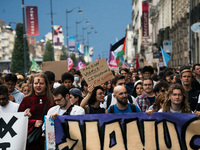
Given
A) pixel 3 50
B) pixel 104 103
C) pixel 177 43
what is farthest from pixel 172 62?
pixel 3 50

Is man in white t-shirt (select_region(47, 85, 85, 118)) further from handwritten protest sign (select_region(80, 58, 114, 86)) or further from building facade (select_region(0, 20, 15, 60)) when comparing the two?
building facade (select_region(0, 20, 15, 60))

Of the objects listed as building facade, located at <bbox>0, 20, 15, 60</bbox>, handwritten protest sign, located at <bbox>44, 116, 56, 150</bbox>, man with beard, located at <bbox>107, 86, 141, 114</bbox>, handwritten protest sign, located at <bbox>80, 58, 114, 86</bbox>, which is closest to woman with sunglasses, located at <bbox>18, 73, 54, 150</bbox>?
handwritten protest sign, located at <bbox>44, 116, 56, 150</bbox>

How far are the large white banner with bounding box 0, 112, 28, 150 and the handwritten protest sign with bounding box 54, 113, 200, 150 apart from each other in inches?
23.3

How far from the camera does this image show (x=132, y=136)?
6113mm

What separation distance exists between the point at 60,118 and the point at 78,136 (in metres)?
0.34

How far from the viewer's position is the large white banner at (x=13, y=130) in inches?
251

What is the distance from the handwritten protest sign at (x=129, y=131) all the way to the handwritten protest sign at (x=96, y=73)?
1930 mm

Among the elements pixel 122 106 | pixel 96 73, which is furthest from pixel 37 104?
pixel 96 73

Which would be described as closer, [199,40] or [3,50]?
[199,40]

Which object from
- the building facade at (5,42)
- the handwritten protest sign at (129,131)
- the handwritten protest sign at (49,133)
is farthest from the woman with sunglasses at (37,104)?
the building facade at (5,42)

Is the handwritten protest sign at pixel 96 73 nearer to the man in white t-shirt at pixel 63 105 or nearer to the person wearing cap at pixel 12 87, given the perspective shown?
the person wearing cap at pixel 12 87

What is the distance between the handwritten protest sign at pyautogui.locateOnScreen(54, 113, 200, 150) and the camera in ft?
19.8

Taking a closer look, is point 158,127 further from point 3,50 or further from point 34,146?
point 3,50

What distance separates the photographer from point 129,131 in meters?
6.14
